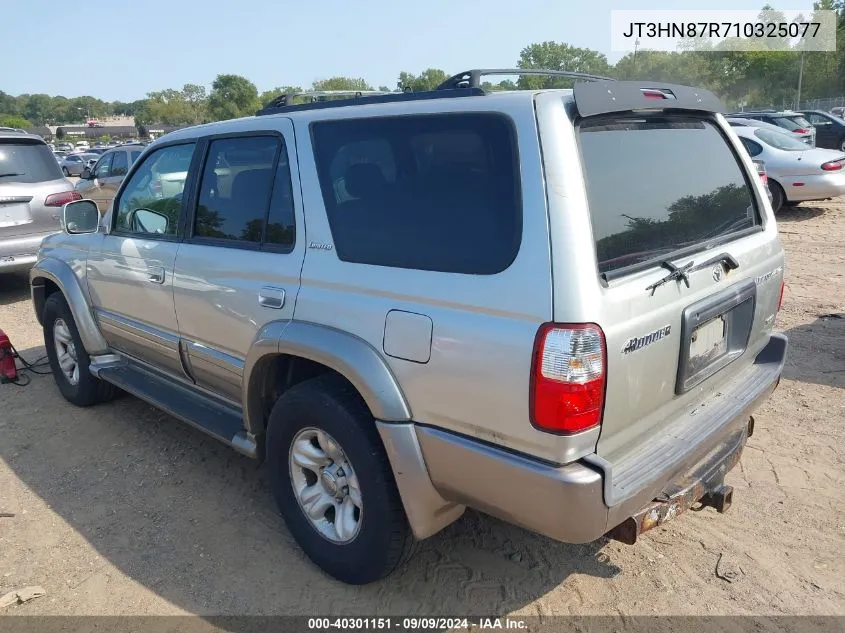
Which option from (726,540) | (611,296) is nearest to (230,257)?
(611,296)

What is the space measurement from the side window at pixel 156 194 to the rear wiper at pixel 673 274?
2.52 metres

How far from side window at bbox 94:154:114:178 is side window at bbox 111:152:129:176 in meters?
0.13

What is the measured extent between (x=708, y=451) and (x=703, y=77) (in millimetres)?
62352

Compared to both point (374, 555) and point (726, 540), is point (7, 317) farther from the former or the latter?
point (726, 540)

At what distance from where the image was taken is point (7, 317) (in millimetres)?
7297

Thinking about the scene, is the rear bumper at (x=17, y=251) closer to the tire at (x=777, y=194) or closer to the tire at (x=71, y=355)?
the tire at (x=71, y=355)

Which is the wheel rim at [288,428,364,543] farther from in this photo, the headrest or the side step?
the headrest

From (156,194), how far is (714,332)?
3062mm

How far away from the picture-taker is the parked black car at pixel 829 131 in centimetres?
1964

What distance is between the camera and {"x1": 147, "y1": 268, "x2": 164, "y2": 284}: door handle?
3.55m

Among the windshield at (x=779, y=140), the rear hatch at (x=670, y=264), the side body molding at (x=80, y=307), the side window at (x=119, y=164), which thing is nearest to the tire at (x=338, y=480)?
the rear hatch at (x=670, y=264)

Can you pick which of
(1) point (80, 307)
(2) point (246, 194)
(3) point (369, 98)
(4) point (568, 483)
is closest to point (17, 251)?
(1) point (80, 307)

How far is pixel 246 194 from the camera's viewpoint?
314cm

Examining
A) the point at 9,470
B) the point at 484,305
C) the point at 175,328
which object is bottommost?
the point at 9,470
